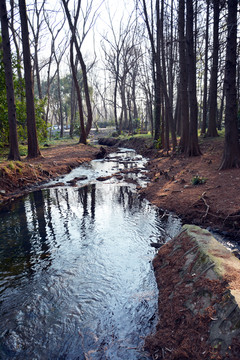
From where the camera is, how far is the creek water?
9.46ft

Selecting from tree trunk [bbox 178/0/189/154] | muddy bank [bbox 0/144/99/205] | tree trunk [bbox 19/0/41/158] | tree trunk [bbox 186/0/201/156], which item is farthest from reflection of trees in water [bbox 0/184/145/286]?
tree trunk [bbox 178/0/189/154]

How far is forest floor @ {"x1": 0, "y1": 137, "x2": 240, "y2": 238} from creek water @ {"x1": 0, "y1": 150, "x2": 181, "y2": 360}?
0.69 metres

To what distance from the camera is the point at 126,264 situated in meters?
Result: 4.51

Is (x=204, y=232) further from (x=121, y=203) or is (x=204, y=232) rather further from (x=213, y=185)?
(x=121, y=203)

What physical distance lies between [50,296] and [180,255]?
2.15 m

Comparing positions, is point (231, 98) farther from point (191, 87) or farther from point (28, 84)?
point (28, 84)

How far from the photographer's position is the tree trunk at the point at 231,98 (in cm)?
740

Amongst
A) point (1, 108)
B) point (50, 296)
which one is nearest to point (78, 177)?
point (1, 108)

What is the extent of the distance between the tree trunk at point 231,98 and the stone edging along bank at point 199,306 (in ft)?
17.1

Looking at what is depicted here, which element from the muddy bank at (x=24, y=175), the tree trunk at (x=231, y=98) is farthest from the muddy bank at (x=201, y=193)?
the muddy bank at (x=24, y=175)

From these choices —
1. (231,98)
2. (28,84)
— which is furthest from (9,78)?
(231,98)

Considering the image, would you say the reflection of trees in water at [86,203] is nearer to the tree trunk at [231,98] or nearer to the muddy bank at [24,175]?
the muddy bank at [24,175]

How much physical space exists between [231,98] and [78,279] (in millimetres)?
7321

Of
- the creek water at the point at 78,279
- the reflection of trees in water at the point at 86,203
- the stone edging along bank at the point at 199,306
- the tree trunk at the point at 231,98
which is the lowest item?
the creek water at the point at 78,279
